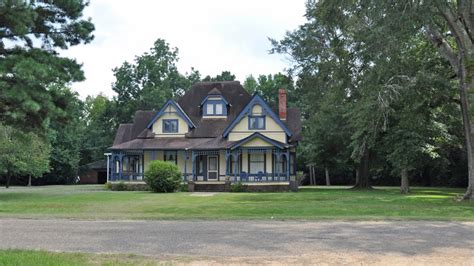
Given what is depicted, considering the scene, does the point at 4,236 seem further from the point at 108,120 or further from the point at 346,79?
Result: the point at 108,120

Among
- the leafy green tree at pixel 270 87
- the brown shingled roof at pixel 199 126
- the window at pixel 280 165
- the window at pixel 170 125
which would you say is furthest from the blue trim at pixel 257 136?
the leafy green tree at pixel 270 87

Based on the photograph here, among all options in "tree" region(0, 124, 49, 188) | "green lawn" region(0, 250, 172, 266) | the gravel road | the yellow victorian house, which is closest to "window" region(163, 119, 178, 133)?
the yellow victorian house

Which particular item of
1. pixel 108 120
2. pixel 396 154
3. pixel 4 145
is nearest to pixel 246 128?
pixel 396 154

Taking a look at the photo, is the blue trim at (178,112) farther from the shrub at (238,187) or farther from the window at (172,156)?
the shrub at (238,187)

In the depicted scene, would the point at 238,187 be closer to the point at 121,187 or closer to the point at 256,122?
the point at 256,122

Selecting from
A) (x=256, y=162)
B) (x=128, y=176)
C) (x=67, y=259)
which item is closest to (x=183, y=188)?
(x=128, y=176)

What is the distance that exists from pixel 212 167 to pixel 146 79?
1418 inches

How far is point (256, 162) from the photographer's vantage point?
4384cm

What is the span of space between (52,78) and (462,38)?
20.8m

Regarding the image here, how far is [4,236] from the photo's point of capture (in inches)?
500

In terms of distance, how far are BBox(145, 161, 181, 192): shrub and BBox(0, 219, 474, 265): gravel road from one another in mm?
19800

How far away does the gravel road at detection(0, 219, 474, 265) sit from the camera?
9.91 metres

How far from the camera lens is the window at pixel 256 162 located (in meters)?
43.8

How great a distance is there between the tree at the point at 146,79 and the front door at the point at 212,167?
31058 millimetres
